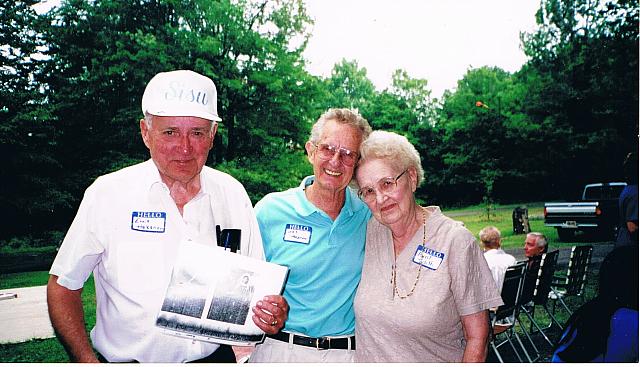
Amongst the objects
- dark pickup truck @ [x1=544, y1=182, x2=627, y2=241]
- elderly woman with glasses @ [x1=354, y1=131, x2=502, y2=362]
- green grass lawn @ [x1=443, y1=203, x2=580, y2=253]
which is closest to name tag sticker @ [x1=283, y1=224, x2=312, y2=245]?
elderly woman with glasses @ [x1=354, y1=131, x2=502, y2=362]

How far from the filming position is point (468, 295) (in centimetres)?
163

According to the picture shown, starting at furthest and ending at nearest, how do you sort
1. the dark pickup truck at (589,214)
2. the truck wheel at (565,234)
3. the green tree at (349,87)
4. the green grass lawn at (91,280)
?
the truck wheel at (565,234)
the dark pickup truck at (589,214)
the green tree at (349,87)
the green grass lawn at (91,280)

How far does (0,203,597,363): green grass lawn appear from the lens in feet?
12.3

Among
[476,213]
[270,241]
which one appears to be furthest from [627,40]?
[270,241]

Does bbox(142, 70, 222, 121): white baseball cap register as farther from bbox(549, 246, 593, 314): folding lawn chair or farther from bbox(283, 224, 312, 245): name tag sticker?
bbox(549, 246, 593, 314): folding lawn chair

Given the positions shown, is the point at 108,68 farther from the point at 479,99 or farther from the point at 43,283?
the point at 479,99

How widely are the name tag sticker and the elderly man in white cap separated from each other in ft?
0.47

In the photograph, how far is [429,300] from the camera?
1642mm

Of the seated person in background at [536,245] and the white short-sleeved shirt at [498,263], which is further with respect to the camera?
the seated person in background at [536,245]

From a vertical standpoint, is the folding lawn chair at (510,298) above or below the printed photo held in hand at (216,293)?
below

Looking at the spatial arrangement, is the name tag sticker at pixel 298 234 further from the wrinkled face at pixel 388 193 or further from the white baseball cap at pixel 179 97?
the white baseball cap at pixel 179 97

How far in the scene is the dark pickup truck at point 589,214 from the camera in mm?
7172

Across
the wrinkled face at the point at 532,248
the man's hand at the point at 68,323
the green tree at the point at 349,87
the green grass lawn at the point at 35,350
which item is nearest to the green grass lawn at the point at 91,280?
the green grass lawn at the point at 35,350

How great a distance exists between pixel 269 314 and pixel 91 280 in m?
1.66
